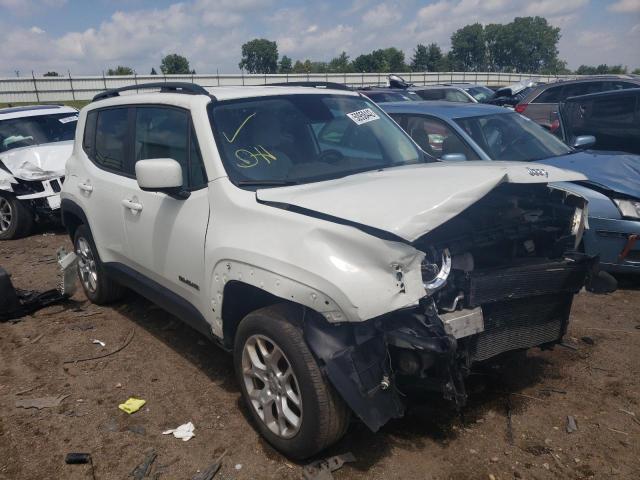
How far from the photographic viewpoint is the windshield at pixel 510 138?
591 cm

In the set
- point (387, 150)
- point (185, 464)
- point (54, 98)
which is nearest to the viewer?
point (185, 464)

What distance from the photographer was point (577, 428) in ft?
10.00

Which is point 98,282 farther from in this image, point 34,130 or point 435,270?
point 34,130

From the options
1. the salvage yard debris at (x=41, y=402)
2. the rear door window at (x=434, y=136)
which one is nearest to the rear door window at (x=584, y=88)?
the rear door window at (x=434, y=136)

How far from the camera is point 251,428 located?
10.5ft

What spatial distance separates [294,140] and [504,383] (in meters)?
2.12

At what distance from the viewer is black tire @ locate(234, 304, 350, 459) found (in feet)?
8.43

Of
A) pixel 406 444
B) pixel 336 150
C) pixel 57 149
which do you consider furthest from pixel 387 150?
pixel 57 149

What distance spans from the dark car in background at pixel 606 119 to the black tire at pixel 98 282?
5699 mm

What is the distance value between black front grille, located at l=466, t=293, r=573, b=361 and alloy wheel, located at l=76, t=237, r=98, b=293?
3698 millimetres

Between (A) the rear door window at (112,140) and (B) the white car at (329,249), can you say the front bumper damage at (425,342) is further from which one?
(A) the rear door window at (112,140)

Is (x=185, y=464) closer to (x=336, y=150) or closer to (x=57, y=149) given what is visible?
(x=336, y=150)

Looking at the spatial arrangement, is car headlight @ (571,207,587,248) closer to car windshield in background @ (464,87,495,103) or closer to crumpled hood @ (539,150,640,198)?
crumpled hood @ (539,150,640,198)

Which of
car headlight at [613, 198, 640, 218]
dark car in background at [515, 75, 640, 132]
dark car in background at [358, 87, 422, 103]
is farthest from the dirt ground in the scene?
dark car in background at [358, 87, 422, 103]
